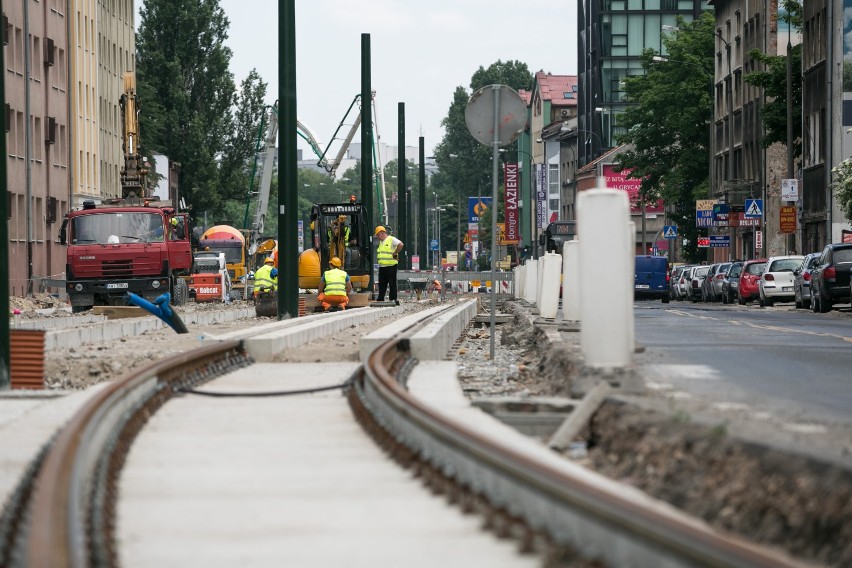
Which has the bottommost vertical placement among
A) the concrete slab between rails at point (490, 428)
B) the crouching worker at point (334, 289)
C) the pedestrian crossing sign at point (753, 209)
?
the concrete slab between rails at point (490, 428)

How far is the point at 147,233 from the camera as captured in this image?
41.2 meters

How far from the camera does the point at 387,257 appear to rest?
136ft

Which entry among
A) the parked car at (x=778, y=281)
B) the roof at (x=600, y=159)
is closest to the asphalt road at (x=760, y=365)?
the parked car at (x=778, y=281)

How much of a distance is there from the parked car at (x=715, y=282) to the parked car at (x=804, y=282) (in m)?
15.8

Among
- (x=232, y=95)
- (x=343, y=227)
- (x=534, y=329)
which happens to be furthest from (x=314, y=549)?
(x=232, y=95)

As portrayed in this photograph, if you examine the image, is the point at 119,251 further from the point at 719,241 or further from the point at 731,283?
the point at 719,241

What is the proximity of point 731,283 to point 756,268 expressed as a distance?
409 centimetres

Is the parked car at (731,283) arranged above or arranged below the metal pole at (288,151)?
below

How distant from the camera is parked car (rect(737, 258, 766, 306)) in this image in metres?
57.3

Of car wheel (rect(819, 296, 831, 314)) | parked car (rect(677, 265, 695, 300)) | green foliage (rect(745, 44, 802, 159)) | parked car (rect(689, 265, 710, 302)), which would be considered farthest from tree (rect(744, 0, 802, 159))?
car wheel (rect(819, 296, 831, 314))

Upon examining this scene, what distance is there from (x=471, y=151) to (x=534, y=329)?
556 feet

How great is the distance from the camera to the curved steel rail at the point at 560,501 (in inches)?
211

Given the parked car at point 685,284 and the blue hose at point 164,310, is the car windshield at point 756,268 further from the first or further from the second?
the blue hose at point 164,310

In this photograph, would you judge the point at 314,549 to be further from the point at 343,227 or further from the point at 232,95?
the point at 232,95
